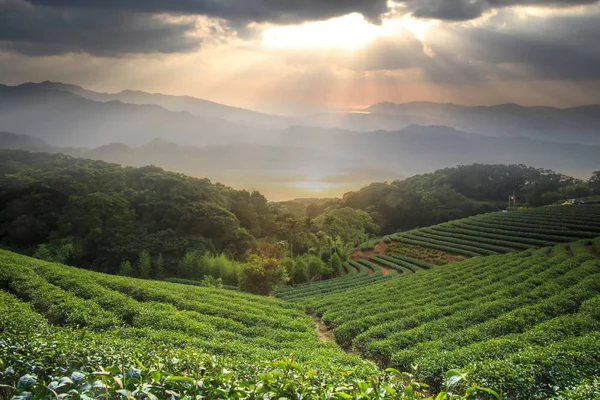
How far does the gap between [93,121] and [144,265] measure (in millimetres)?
29418

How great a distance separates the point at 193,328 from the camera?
11.0 meters

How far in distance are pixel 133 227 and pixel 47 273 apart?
22.9 metres

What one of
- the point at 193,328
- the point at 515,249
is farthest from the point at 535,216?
the point at 193,328

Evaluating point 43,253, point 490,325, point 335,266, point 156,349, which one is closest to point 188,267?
point 43,253

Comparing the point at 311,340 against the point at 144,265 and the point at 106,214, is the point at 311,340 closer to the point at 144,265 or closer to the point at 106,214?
the point at 144,265

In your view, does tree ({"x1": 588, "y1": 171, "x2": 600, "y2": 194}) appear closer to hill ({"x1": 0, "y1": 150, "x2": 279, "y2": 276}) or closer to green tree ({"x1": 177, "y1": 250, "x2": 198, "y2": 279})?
hill ({"x1": 0, "y1": 150, "x2": 279, "y2": 276})

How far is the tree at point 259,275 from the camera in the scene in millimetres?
27109

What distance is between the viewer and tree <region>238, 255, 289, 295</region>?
2711 cm

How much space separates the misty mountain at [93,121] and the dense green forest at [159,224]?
184 inches

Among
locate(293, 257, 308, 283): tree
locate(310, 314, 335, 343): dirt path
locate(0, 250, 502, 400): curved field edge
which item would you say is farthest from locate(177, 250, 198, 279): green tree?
locate(310, 314, 335, 343): dirt path

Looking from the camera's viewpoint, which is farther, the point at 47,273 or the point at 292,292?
the point at 292,292

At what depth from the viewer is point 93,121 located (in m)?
51.8

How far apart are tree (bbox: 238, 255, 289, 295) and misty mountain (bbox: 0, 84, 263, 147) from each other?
31.9 metres

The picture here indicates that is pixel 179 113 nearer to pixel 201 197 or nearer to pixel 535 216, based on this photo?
pixel 201 197
